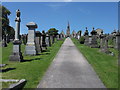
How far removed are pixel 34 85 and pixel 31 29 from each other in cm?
1050

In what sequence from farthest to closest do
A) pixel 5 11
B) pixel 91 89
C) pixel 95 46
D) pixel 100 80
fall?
pixel 5 11, pixel 95 46, pixel 100 80, pixel 91 89

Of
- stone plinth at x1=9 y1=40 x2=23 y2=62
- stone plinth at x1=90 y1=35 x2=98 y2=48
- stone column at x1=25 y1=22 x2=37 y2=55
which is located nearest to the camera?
stone plinth at x1=9 y1=40 x2=23 y2=62

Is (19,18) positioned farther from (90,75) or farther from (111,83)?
(111,83)

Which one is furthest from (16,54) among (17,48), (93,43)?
(93,43)

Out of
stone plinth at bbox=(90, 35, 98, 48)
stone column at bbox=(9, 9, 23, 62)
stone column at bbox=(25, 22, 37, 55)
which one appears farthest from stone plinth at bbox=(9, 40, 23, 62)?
stone plinth at bbox=(90, 35, 98, 48)

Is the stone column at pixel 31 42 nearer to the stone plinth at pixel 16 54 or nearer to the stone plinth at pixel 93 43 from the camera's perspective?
the stone plinth at pixel 16 54

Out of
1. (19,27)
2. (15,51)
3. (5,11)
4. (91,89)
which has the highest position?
(5,11)

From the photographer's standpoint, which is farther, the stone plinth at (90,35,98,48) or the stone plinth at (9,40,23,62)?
the stone plinth at (90,35,98,48)

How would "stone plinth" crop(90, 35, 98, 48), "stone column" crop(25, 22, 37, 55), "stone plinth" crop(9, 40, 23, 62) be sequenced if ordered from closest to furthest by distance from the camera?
"stone plinth" crop(9, 40, 23, 62) < "stone column" crop(25, 22, 37, 55) < "stone plinth" crop(90, 35, 98, 48)

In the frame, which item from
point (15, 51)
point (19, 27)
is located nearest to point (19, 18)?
point (19, 27)

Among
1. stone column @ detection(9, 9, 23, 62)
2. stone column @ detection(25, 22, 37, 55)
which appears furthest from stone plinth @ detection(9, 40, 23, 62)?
stone column @ detection(25, 22, 37, 55)

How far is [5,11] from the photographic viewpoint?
155 feet

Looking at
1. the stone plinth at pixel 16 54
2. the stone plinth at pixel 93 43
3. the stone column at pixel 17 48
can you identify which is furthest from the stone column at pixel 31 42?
the stone plinth at pixel 93 43

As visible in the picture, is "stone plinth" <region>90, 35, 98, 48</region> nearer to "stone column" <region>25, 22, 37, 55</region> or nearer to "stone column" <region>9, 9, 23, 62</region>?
"stone column" <region>25, 22, 37, 55</region>
